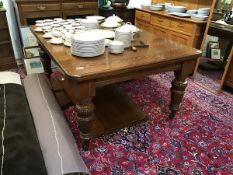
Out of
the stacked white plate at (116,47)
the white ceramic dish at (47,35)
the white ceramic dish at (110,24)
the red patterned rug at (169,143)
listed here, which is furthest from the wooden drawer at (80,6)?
the stacked white plate at (116,47)

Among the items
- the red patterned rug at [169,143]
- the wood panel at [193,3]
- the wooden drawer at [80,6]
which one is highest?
the wood panel at [193,3]

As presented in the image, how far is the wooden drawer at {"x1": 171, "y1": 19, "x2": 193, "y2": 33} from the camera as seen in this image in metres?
2.72

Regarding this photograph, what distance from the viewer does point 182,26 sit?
2826 millimetres

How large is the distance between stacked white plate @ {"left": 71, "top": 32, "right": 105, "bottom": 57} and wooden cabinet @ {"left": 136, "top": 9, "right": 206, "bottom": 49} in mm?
1707

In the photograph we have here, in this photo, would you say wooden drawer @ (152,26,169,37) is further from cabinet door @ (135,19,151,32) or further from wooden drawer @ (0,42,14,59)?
wooden drawer @ (0,42,14,59)

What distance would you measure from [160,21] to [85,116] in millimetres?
2345

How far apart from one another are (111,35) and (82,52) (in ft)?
1.60

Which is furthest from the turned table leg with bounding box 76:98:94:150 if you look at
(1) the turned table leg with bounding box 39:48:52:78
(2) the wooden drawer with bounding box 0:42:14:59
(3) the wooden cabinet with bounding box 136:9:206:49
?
(2) the wooden drawer with bounding box 0:42:14:59

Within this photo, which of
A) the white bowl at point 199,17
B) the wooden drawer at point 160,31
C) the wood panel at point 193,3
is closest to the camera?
the white bowl at point 199,17

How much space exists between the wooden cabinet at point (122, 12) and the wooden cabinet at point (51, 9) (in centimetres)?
24

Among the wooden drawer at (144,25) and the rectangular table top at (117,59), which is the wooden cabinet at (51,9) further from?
the rectangular table top at (117,59)

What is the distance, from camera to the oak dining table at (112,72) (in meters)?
1.29

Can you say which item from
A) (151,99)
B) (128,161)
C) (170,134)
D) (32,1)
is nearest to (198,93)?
(151,99)

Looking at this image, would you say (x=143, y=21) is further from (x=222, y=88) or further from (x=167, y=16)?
(x=222, y=88)
